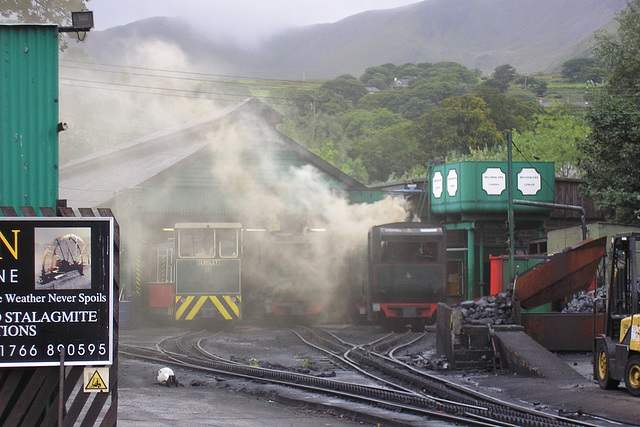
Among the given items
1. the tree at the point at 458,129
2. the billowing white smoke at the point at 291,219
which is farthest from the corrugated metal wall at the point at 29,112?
the tree at the point at 458,129

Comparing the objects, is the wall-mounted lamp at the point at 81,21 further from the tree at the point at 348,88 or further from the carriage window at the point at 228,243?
the tree at the point at 348,88

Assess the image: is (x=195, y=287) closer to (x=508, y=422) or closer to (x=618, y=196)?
(x=618, y=196)

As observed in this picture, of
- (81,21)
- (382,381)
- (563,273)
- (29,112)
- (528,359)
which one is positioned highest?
(81,21)

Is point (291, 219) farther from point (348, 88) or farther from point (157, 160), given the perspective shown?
point (348, 88)

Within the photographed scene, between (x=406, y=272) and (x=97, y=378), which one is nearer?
(x=97, y=378)

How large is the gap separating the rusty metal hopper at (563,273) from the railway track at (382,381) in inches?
128

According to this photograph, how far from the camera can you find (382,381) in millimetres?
14328

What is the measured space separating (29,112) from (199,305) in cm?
1771

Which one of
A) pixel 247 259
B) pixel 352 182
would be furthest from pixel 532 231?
pixel 247 259

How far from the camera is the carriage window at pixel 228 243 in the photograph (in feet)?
87.9

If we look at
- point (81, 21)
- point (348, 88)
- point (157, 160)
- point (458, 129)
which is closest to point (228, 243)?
point (157, 160)

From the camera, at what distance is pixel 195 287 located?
26234mm

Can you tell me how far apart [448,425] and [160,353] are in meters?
10.9

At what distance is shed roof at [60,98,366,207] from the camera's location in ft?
119
